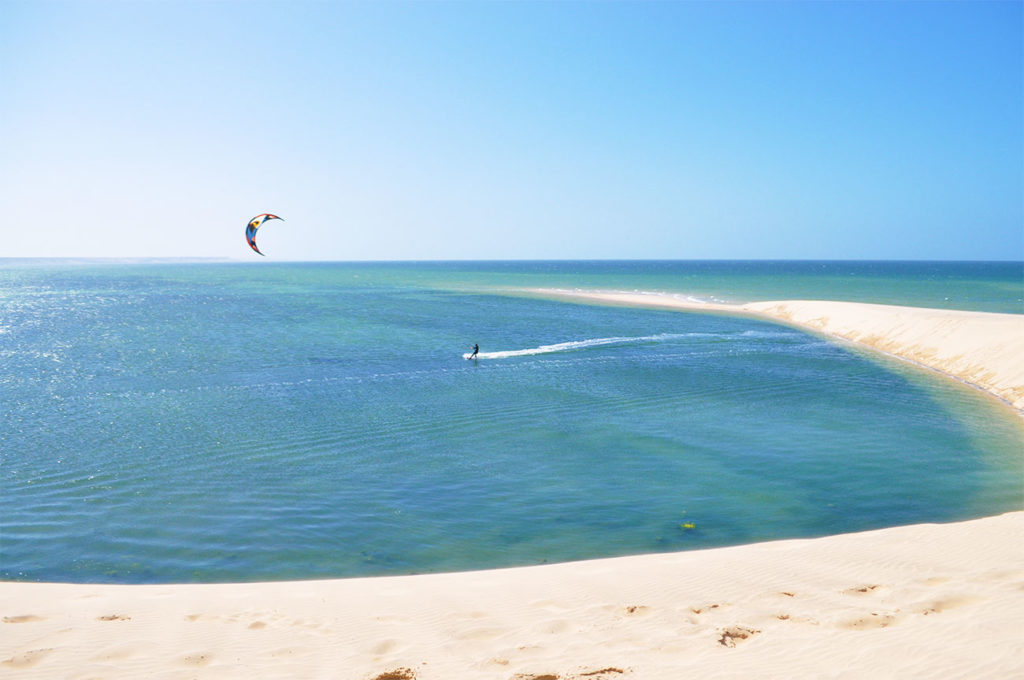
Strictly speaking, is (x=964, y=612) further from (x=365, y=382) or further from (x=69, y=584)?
(x=365, y=382)

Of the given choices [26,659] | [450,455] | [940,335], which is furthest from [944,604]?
[940,335]

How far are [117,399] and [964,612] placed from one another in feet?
104

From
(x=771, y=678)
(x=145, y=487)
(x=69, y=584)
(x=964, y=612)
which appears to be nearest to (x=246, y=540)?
(x=69, y=584)

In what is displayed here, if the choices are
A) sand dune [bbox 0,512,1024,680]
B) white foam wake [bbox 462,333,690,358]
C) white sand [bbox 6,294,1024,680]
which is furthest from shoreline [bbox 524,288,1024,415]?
sand dune [bbox 0,512,1024,680]

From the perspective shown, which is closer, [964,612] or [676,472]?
[964,612]

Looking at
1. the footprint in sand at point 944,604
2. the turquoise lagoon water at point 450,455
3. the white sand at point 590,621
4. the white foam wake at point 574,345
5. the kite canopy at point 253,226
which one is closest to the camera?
the white sand at point 590,621

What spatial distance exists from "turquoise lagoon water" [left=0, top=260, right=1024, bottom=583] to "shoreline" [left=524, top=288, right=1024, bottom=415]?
1945mm

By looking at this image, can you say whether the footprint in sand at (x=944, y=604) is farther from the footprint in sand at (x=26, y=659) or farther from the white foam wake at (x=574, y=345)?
the white foam wake at (x=574, y=345)

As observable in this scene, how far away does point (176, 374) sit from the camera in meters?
35.2

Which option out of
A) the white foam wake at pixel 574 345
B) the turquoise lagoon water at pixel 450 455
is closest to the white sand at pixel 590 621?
the turquoise lagoon water at pixel 450 455

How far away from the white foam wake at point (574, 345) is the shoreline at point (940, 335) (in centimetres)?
1493

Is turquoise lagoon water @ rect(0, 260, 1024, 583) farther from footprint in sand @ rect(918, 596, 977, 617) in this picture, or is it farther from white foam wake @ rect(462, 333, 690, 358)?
footprint in sand @ rect(918, 596, 977, 617)

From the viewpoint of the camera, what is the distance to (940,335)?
43156 millimetres

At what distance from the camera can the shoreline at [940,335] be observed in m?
33.6
